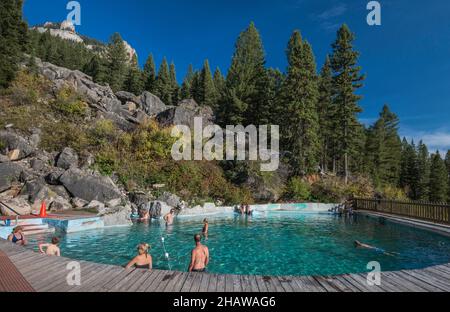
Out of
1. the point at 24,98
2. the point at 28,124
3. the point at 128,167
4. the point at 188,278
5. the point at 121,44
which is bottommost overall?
the point at 188,278

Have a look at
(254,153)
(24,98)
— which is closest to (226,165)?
(254,153)

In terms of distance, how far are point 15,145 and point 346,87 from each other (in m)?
34.9

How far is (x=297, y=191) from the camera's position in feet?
95.2

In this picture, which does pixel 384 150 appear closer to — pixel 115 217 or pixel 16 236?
pixel 115 217

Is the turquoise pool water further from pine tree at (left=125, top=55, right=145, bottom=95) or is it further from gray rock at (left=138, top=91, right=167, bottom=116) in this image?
pine tree at (left=125, top=55, right=145, bottom=95)

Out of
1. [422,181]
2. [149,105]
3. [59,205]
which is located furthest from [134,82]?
[422,181]

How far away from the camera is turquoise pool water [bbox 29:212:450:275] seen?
9414 millimetres

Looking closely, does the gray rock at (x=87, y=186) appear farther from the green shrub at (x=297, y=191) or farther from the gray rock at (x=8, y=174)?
the green shrub at (x=297, y=191)

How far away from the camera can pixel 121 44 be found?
2174 inches

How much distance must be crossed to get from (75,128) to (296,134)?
25022 millimetres

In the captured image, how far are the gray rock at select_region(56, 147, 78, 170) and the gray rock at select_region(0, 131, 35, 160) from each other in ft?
6.74

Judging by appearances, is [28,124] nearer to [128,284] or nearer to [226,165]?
[226,165]

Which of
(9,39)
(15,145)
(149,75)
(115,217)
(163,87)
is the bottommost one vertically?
(115,217)

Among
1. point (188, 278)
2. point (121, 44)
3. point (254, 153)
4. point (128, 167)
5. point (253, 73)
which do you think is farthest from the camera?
point (121, 44)
